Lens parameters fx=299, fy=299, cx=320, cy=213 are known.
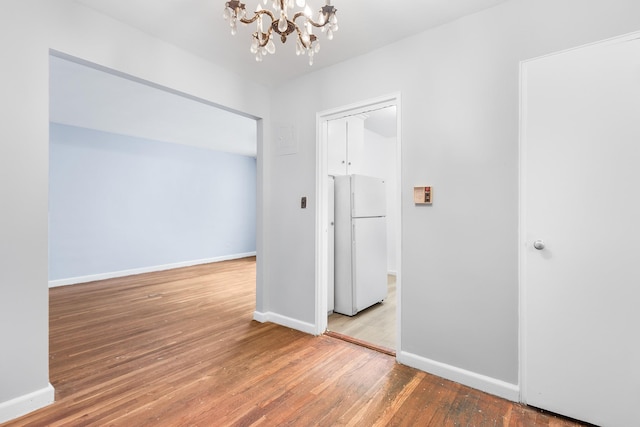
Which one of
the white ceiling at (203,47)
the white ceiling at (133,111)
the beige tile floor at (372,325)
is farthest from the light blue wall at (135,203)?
the beige tile floor at (372,325)

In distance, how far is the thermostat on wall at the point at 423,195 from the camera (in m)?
2.14

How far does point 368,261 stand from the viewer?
3.55m

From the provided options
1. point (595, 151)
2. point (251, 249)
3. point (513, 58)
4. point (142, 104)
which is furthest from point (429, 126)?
point (251, 249)

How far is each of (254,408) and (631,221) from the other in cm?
228

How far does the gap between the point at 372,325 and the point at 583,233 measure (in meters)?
2.01

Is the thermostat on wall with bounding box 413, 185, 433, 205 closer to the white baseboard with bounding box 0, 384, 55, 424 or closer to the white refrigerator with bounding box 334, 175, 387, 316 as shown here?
the white refrigerator with bounding box 334, 175, 387, 316

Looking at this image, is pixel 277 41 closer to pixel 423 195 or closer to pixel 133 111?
pixel 423 195

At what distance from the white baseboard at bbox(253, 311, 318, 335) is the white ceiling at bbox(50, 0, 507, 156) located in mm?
2407

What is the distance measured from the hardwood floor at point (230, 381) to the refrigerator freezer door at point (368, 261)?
2.83 feet

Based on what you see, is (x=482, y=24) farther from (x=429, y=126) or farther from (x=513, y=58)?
(x=429, y=126)

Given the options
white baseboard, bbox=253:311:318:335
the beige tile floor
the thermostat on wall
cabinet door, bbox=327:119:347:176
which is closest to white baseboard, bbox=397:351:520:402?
the beige tile floor

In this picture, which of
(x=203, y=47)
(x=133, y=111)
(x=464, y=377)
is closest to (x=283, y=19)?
(x=203, y=47)

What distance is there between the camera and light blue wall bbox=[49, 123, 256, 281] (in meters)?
4.79

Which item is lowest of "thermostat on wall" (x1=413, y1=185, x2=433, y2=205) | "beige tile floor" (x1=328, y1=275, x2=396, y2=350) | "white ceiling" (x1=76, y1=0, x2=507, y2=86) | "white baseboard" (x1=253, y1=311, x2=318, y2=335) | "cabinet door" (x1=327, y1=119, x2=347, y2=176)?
"beige tile floor" (x1=328, y1=275, x2=396, y2=350)
